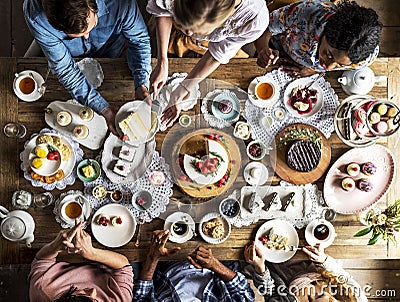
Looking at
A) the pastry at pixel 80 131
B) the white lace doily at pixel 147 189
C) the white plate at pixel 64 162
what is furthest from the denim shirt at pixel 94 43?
the white lace doily at pixel 147 189

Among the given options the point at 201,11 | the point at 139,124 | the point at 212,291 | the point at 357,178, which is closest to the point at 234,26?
the point at 201,11

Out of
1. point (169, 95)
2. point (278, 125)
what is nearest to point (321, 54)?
point (278, 125)

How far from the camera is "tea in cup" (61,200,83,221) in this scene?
216cm

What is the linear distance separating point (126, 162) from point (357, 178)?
112 cm

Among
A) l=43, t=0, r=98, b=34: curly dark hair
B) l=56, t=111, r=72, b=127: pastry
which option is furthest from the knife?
l=43, t=0, r=98, b=34: curly dark hair

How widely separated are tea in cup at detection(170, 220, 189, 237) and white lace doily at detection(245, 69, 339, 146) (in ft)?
1.74

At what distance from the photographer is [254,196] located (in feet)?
7.24

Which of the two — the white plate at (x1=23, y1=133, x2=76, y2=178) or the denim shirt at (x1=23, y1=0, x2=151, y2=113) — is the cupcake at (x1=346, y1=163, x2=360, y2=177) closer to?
the denim shirt at (x1=23, y1=0, x2=151, y2=113)

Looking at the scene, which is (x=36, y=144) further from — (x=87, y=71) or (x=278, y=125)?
(x=278, y=125)

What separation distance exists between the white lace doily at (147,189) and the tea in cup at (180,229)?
96 mm

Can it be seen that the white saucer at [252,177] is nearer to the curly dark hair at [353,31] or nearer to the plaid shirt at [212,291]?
the plaid shirt at [212,291]

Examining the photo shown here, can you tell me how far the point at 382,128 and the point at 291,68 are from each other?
1.66 feet

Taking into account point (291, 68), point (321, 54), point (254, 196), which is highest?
point (321, 54)

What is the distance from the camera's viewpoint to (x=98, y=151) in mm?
2197
